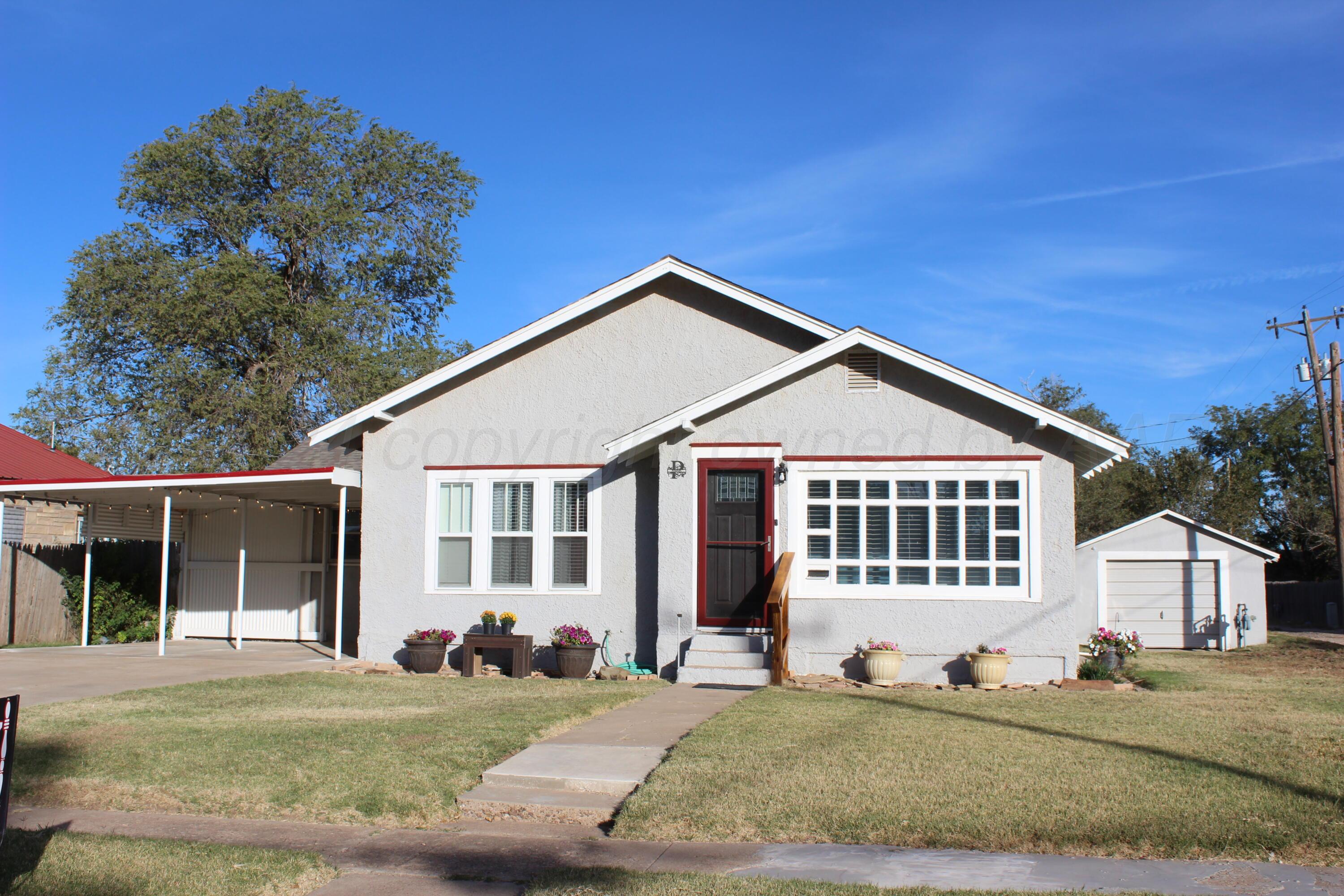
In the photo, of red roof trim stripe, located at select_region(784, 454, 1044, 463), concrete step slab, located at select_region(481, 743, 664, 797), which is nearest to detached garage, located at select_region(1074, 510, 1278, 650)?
red roof trim stripe, located at select_region(784, 454, 1044, 463)

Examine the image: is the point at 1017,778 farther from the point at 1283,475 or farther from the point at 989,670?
the point at 1283,475

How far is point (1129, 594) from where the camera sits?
22422mm

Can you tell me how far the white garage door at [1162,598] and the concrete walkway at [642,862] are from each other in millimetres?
18165

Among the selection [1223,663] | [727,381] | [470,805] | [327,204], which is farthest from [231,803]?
[327,204]

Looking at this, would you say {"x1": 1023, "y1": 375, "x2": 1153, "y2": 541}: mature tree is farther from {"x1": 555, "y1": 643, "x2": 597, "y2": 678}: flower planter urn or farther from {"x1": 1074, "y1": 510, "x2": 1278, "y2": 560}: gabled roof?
{"x1": 555, "y1": 643, "x2": 597, "y2": 678}: flower planter urn

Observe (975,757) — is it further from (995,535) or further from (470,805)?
(995,535)

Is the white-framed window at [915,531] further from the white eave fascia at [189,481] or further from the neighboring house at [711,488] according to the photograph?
the white eave fascia at [189,481]

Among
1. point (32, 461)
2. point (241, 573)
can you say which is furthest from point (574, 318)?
point (32, 461)

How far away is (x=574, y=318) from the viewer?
1438 cm

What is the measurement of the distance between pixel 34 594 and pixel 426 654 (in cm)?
879

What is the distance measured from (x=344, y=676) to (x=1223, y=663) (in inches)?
526

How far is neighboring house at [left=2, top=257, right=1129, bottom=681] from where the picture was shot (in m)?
12.6

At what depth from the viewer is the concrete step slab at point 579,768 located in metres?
7.05

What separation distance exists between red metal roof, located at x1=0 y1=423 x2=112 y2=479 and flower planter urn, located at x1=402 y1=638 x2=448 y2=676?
11.6 metres
